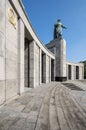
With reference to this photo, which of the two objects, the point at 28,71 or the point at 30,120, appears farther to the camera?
the point at 28,71

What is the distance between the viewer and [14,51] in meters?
11.0

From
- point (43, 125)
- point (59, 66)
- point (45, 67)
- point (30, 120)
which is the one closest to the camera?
point (43, 125)

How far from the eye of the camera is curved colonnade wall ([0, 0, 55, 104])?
8201 millimetres

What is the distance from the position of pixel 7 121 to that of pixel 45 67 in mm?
23607

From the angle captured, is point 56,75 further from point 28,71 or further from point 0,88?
point 0,88

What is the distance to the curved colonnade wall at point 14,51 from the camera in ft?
26.9

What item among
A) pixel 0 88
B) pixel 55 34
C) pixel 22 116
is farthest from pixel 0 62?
pixel 55 34

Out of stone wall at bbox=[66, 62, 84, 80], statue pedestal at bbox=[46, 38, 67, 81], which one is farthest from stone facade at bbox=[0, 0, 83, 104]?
stone wall at bbox=[66, 62, 84, 80]

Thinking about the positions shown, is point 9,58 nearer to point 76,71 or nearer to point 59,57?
point 59,57

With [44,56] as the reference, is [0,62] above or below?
below

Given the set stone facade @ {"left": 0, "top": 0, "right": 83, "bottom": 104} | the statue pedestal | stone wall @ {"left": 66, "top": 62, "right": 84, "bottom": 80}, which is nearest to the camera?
stone facade @ {"left": 0, "top": 0, "right": 83, "bottom": 104}

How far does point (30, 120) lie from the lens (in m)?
5.69

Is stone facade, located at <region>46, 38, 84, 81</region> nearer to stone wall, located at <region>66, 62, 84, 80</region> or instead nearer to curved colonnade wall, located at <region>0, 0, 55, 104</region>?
stone wall, located at <region>66, 62, 84, 80</region>

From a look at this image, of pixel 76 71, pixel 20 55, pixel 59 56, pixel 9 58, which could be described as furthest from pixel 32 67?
pixel 76 71
